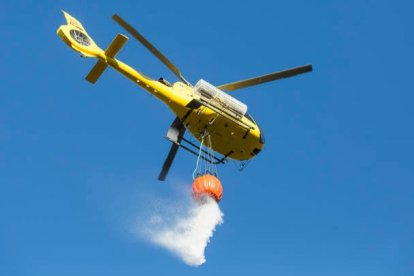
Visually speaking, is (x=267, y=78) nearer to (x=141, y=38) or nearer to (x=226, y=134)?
(x=226, y=134)

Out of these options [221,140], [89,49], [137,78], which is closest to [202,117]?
[221,140]

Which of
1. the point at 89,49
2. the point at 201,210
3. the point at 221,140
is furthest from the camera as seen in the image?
the point at 221,140

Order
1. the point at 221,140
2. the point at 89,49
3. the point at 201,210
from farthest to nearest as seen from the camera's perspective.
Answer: the point at 221,140, the point at 89,49, the point at 201,210

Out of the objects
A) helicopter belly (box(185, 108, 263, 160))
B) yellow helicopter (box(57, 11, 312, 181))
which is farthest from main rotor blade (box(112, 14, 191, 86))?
helicopter belly (box(185, 108, 263, 160))

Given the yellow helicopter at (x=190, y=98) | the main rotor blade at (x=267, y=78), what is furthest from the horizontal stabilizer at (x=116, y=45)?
the main rotor blade at (x=267, y=78)

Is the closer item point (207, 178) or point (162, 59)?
point (207, 178)

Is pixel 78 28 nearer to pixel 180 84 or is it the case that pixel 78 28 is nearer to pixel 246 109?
pixel 180 84

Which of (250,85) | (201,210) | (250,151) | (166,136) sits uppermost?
(250,85)

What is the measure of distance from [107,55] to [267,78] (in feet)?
26.4

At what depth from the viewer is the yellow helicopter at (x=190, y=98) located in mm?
27344

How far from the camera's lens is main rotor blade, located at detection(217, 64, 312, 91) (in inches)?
1145

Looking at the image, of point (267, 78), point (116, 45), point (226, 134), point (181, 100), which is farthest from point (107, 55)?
point (267, 78)

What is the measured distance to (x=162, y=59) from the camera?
92.9ft

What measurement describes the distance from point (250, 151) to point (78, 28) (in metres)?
10.6
